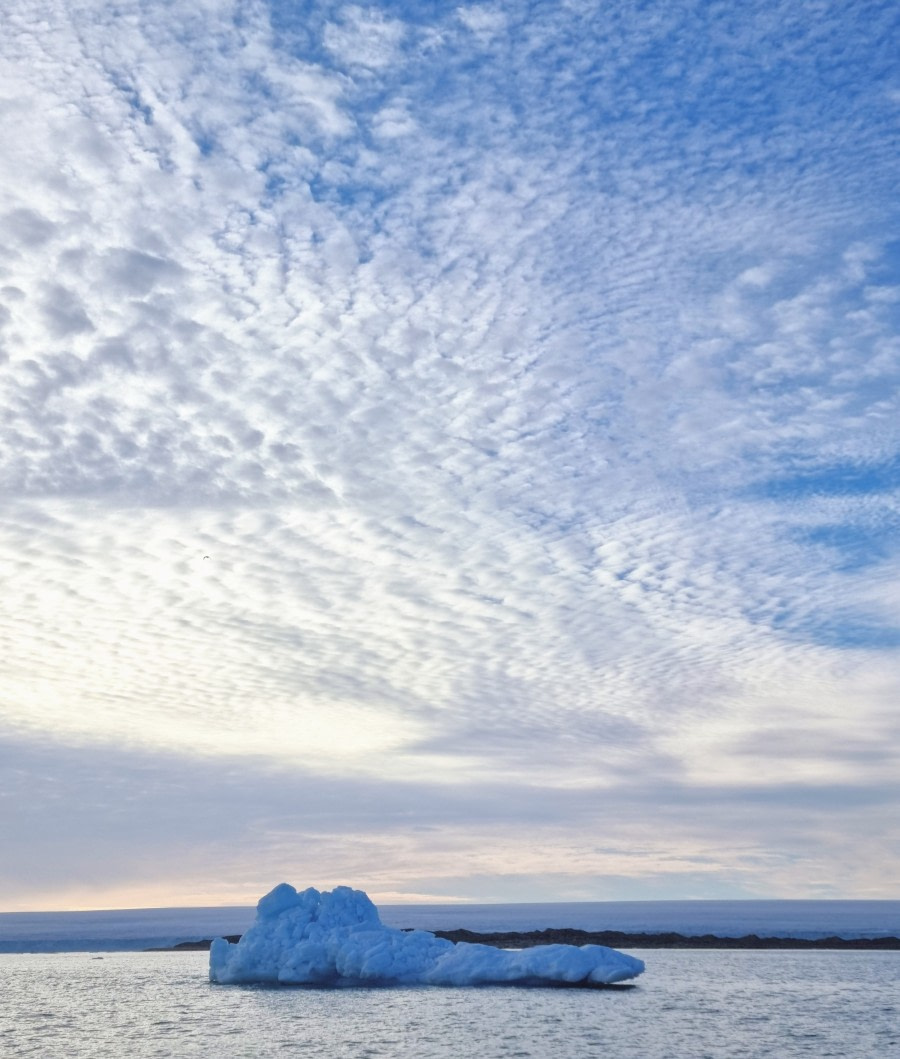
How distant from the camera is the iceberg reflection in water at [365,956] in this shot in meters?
51.8

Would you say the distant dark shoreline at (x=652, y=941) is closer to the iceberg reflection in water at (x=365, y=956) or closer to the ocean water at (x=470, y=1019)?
the ocean water at (x=470, y=1019)

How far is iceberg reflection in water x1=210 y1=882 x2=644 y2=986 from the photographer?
51.8 metres

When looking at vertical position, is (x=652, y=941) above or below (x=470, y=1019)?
above

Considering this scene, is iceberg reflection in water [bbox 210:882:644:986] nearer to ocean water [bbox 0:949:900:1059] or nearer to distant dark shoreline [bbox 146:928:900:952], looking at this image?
ocean water [bbox 0:949:900:1059]

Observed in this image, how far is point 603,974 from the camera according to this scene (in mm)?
51188

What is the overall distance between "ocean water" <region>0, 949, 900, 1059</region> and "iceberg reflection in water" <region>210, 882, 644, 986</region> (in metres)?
1.24

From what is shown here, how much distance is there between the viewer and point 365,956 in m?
52.8

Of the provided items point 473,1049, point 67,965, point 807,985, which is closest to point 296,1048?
point 473,1049

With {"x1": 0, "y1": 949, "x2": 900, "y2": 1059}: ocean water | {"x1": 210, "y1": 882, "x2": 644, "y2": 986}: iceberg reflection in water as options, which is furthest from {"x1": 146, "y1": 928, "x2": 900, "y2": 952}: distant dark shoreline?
{"x1": 210, "y1": 882, "x2": 644, "y2": 986}: iceberg reflection in water

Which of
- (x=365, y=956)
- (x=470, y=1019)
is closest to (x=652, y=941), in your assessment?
(x=365, y=956)

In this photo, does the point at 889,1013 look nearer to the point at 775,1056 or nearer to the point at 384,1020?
the point at 775,1056

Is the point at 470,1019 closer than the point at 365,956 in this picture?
Yes

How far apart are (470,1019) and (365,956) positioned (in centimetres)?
1327

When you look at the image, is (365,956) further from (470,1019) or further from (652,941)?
(652,941)
